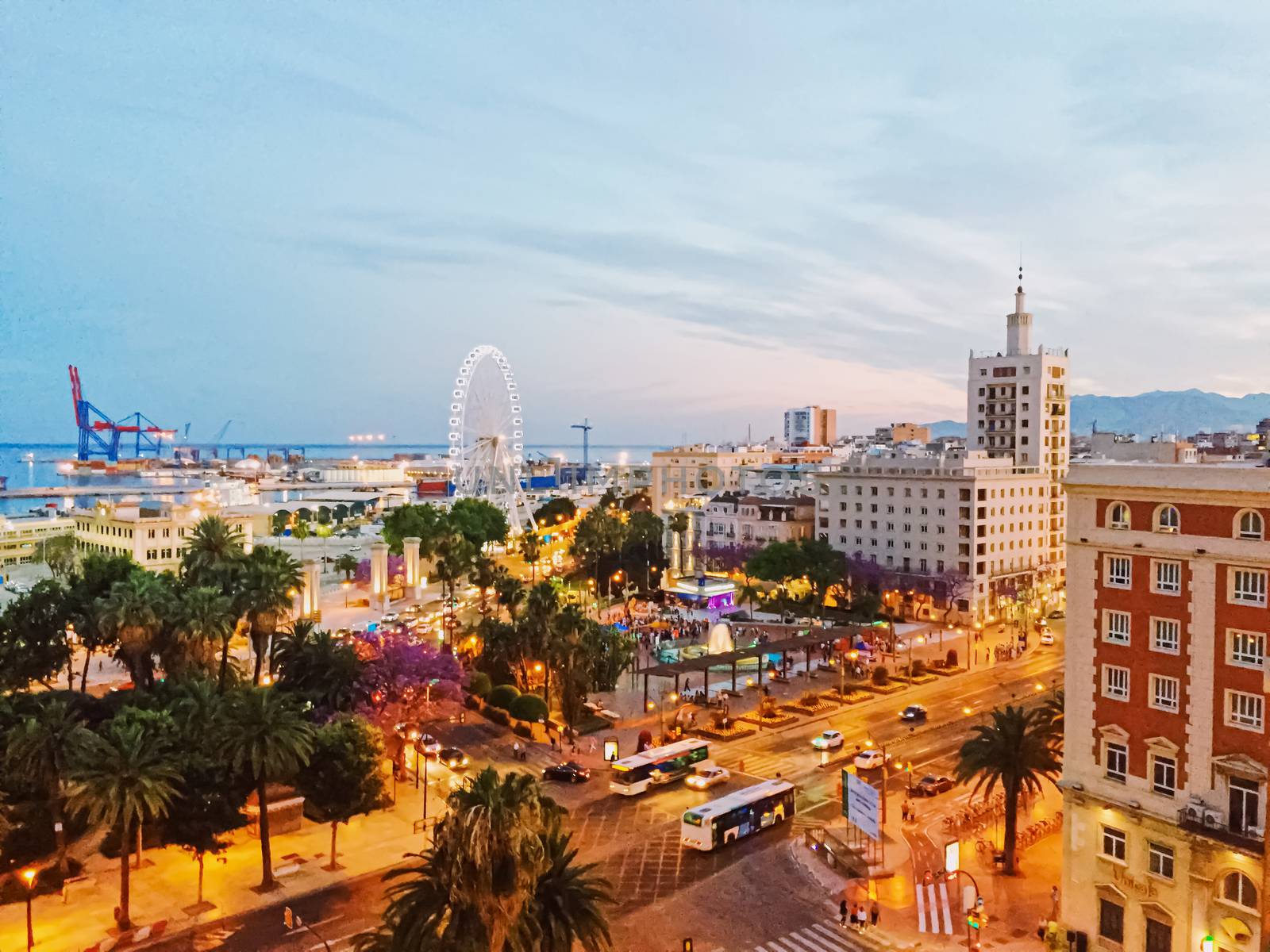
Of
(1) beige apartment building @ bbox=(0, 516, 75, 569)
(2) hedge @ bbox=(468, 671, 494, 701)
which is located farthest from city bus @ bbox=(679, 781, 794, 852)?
(1) beige apartment building @ bbox=(0, 516, 75, 569)

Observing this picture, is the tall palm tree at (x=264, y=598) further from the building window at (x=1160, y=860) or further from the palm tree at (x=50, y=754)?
the building window at (x=1160, y=860)

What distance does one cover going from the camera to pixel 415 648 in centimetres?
5766

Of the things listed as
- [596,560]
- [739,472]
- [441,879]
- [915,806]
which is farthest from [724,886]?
[739,472]

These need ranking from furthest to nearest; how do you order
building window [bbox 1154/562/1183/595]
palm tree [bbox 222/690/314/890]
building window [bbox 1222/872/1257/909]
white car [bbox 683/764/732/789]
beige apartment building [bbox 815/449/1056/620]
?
1. beige apartment building [bbox 815/449/1056/620]
2. white car [bbox 683/764/732/789]
3. palm tree [bbox 222/690/314/890]
4. building window [bbox 1154/562/1183/595]
5. building window [bbox 1222/872/1257/909]

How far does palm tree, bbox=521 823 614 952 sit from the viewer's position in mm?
25812

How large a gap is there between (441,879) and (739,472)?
535ft

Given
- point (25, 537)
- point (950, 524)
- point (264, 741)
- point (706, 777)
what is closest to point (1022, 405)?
point (950, 524)

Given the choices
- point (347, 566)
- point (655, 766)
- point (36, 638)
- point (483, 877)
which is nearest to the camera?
point (483, 877)

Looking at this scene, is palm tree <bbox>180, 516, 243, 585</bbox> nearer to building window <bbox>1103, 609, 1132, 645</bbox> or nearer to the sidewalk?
the sidewalk

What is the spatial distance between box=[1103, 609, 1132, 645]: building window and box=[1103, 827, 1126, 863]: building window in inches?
288

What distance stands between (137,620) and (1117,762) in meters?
52.1

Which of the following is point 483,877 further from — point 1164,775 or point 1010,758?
point 1010,758

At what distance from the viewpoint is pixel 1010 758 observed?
Answer: 1667 inches

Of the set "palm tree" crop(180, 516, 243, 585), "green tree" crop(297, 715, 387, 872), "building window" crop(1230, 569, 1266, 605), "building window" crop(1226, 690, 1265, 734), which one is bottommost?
"green tree" crop(297, 715, 387, 872)
